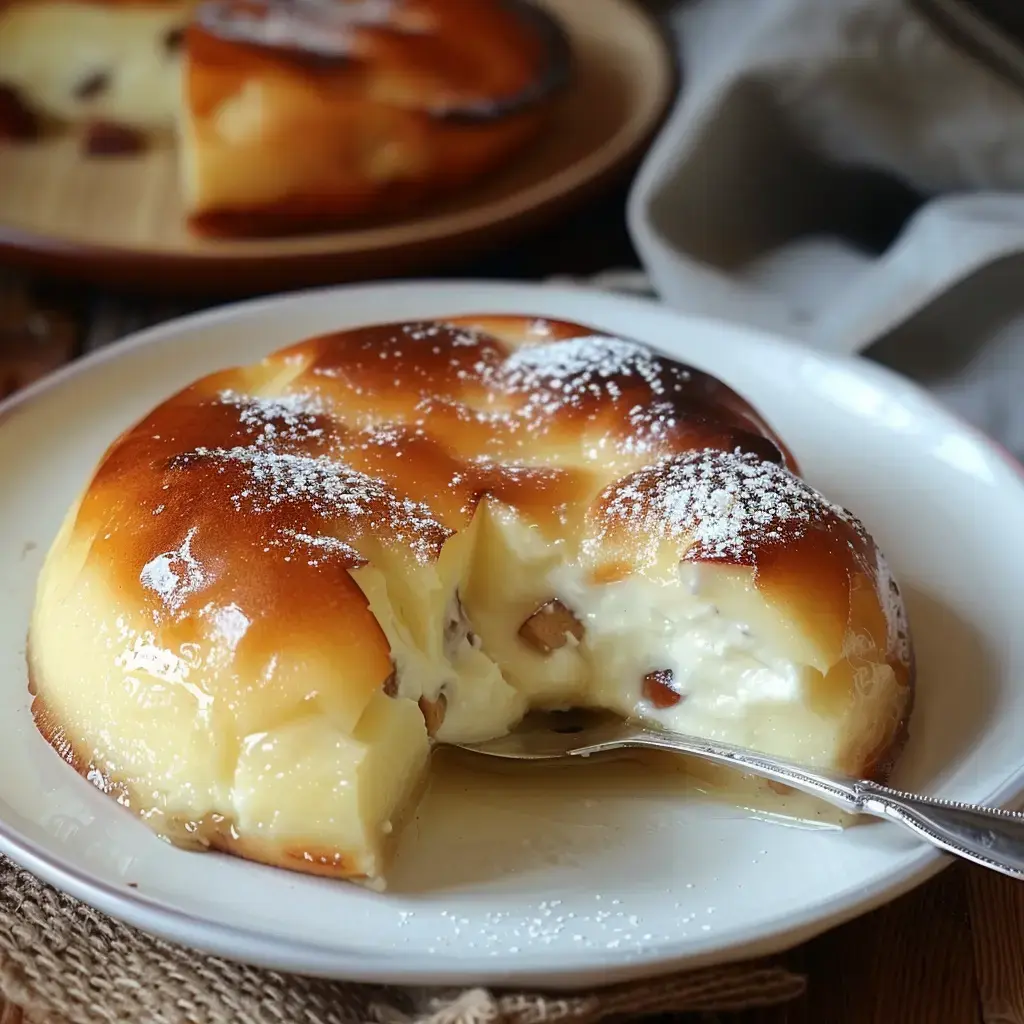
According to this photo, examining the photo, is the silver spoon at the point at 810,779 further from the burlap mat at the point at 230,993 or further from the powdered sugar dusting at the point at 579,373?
the powdered sugar dusting at the point at 579,373

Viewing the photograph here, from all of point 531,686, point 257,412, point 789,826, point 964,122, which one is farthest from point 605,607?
point 964,122

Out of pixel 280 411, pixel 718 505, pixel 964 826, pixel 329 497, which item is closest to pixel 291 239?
pixel 280 411

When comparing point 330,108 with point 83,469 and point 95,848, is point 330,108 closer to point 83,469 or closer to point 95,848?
point 83,469

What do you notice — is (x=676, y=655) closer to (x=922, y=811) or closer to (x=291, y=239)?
(x=922, y=811)

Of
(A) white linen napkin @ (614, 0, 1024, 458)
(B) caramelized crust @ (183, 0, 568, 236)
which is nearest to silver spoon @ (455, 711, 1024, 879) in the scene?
(A) white linen napkin @ (614, 0, 1024, 458)

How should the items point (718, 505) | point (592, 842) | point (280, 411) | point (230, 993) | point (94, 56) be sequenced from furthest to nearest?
point (94, 56) < point (280, 411) < point (718, 505) < point (592, 842) < point (230, 993)

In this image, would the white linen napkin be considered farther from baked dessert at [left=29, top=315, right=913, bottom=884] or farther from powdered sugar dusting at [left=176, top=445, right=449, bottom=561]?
powdered sugar dusting at [left=176, top=445, right=449, bottom=561]
